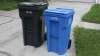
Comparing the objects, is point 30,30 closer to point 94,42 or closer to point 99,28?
point 94,42

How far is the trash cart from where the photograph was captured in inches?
162

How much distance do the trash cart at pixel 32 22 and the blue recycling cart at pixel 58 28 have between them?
0.93 feet

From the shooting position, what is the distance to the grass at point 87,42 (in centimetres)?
418

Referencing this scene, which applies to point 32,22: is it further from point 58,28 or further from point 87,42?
point 87,42

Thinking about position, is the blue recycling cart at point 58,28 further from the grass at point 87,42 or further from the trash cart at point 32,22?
the grass at point 87,42

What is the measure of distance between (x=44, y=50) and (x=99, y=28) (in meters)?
2.63

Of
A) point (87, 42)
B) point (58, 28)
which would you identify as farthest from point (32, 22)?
point (87, 42)

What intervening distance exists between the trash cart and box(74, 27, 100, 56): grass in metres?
1.03

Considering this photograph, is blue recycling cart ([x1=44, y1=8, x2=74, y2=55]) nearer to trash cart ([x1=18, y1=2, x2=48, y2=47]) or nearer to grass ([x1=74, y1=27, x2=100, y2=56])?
trash cart ([x1=18, y1=2, x2=48, y2=47])

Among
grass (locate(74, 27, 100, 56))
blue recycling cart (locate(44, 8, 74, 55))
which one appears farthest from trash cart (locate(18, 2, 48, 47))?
grass (locate(74, 27, 100, 56))

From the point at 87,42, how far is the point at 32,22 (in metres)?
1.61

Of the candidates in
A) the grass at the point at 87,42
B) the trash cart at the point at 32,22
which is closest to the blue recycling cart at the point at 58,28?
the trash cart at the point at 32,22

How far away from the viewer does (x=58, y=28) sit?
3895 mm

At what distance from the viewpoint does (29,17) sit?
13.8 ft
